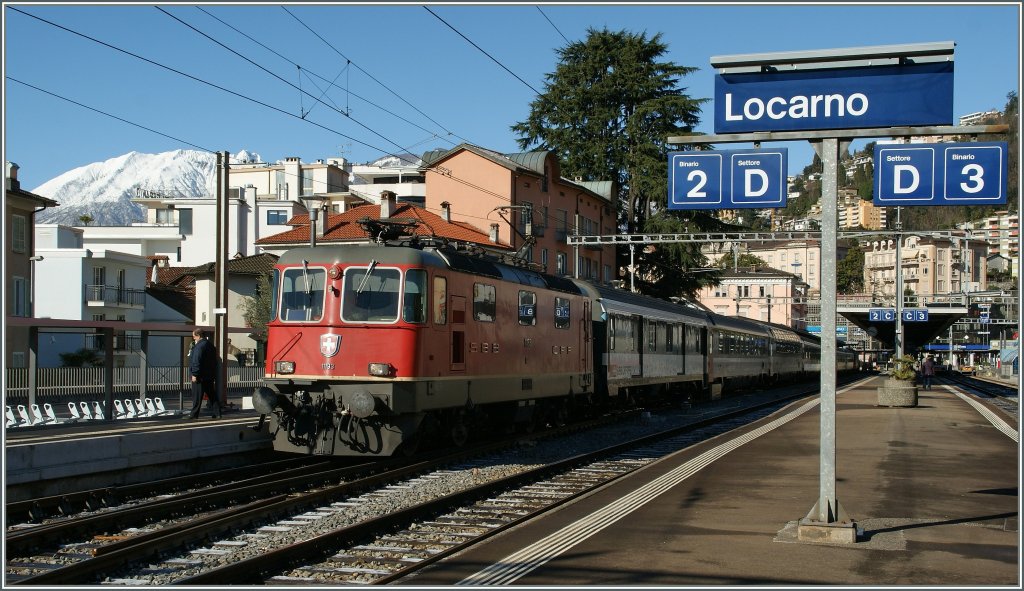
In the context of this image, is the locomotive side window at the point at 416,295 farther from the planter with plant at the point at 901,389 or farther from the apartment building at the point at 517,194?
the apartment building at the point at 517,194

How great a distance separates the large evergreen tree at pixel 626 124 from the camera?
51.1m

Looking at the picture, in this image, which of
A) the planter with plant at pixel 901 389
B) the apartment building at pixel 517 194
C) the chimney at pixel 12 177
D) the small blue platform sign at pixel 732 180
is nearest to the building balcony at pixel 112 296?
the chimney at pixel 12 177

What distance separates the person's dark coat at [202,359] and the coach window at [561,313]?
6.43 metres

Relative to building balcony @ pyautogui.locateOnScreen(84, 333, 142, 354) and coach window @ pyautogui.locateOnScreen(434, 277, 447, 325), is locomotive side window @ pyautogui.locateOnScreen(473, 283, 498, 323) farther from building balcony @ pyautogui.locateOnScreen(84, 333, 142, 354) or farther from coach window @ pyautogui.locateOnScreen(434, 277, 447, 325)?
building balcony @ pyautogui.locateOnScreen(84, 333, 142, 354)

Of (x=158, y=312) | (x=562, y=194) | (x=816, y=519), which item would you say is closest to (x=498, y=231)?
(x=562, y=194)

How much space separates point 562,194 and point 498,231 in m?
5.15

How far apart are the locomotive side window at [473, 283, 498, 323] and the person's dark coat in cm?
534

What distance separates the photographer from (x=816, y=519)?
9.46m

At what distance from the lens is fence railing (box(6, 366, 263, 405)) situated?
77.6 feet

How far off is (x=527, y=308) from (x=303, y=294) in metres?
4.71

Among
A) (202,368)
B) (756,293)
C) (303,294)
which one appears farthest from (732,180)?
(756,293)

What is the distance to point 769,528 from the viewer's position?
987 centimetres

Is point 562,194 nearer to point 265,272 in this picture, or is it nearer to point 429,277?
point 265,272

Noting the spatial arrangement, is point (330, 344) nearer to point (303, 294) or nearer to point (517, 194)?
point (303, 294)
